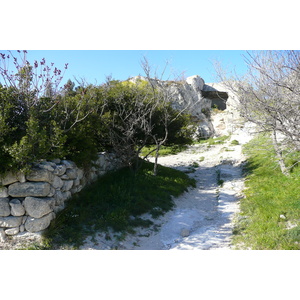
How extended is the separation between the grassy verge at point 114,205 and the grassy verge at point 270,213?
2237mm

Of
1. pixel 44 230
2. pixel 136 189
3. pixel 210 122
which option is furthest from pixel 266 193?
pixel 210 122

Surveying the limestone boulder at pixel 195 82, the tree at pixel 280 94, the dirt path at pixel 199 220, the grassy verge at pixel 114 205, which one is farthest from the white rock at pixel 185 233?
the limestone boulder at pixel 195 82

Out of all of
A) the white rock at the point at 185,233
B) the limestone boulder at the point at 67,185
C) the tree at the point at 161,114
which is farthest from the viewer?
the tree at the point at 161,114

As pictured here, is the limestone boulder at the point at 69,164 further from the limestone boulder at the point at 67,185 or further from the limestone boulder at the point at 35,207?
the limestone boulder at the point at 35,207

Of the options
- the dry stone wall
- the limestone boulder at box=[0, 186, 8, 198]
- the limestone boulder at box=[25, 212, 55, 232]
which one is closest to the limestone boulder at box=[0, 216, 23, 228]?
the dry stone wall

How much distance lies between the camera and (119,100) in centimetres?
984

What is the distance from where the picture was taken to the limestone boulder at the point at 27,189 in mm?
5488

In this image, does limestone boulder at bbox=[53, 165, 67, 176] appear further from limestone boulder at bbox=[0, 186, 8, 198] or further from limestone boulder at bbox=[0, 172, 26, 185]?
limestone boulder at bbox=[0, 186, 8, 198]

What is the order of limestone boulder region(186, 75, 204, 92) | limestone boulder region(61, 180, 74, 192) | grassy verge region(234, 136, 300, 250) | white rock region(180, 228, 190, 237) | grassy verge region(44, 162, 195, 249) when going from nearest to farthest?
grassy verge region(234, 136, 300, 250) < grassy verge region(44, 162, 195, 249) < white rock region(180, 228, 190, 237) < limestone boulder region(61, 180, 74, 192) < limestone boulder region(186, 75, 204, 92)

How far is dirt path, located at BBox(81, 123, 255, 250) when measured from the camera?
5.52m

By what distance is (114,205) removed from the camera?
676 centimetres

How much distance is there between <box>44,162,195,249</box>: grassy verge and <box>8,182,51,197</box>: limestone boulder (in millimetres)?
771

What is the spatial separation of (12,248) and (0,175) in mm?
1574

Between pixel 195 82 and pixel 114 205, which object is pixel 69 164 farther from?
pixel 195 82
